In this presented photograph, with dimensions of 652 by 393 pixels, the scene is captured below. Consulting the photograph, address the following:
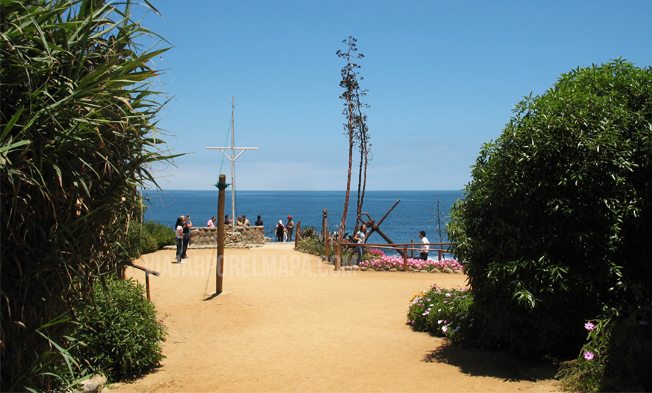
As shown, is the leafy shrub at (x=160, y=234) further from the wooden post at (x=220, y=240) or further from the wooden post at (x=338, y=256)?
the wooden post at (x=220, y=240)

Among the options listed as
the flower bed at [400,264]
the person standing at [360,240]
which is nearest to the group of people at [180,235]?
the person standing at [360,240]

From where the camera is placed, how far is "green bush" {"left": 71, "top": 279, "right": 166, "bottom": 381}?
5.54m

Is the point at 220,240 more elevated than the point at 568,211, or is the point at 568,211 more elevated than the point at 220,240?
the point at 568,211

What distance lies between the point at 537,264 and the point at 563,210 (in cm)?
69

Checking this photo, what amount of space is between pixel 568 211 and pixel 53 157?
512 centimetres

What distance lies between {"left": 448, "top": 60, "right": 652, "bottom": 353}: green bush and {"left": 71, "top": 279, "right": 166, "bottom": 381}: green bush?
439 cm

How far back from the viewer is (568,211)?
5.32 m

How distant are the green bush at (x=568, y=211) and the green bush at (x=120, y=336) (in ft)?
14.4

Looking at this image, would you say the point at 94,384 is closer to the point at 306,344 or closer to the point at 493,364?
the point at 306,344

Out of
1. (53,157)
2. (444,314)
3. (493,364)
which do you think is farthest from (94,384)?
(444,314)

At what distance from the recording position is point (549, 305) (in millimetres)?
5613

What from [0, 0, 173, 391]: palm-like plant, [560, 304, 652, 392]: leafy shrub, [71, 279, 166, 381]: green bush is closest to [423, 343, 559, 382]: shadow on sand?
[560, 304, 652, 392]: leafy shrub

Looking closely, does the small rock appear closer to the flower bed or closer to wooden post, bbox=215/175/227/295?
wooden post, bbox=215/175/227/295

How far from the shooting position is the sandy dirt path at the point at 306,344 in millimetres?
5676
